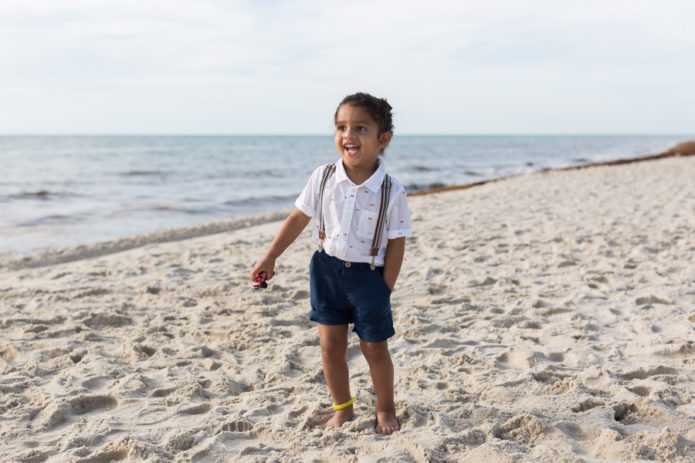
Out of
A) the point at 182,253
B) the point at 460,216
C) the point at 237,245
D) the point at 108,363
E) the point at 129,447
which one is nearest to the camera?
the point at 129,447

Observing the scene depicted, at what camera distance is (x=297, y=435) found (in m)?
2.48

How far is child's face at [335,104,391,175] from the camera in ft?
7.52

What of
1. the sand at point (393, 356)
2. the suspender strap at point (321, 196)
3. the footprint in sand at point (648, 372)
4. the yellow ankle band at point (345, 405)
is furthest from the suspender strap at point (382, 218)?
the footprint in sand at point (648, 372)

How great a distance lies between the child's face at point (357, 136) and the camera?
2.29 meters

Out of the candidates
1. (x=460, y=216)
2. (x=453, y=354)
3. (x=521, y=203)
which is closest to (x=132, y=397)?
(x=453, y=354)

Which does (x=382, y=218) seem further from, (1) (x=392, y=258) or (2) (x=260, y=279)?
(2) (x=260, y=279)

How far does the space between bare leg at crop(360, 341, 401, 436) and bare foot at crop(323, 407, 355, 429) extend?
0.14 meters

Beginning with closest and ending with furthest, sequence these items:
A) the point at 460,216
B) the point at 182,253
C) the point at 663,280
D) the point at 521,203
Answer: the point at 663,280
the point at 182,253
the point at 460,216
the point at 521,203

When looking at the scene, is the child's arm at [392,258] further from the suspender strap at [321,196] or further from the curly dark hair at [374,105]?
the curly dark hair at [374,105]

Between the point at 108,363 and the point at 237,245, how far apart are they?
12.1 ft

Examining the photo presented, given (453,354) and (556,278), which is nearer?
(453,354)

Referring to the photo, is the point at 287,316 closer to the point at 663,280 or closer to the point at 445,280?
the point at 445,280

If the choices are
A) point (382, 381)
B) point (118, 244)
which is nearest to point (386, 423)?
point (382, 381)

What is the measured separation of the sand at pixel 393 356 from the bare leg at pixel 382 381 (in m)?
0.09
